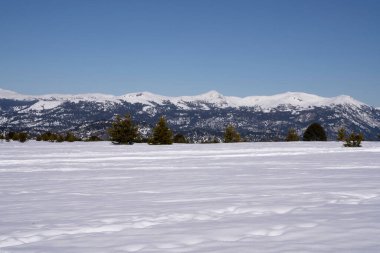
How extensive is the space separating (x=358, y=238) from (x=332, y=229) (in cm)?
59

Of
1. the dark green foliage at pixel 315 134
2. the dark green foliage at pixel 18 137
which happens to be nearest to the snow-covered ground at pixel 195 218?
the dark green foliage at pixel 18 137

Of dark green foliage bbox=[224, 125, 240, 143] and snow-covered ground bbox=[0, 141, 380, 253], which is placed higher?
dark green foliage bbox=[224, 125, 240, 143]

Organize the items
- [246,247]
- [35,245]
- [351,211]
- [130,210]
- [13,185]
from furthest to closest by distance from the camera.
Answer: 1. [13,185]
2. [130,210]
3. [351,211]
4. [35,245]
5. [246,247]

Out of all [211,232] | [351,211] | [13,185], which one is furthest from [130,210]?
[13,185]

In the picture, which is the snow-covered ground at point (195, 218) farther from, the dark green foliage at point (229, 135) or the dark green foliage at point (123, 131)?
the dark green foliage at point (229, 135)

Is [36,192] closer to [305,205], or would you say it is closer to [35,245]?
[35,245]

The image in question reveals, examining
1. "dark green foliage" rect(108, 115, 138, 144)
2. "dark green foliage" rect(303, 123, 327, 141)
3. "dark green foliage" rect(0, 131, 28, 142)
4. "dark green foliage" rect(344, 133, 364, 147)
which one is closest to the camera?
"dark green foliage" rect(344, 133, 364, 147)

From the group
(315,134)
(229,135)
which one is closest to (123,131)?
(229,135)

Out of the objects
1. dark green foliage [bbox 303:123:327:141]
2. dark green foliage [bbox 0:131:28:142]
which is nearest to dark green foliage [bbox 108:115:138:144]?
dark green foliage [bbox 0:131:28:142]

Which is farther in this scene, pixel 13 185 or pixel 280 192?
pixel 13 185

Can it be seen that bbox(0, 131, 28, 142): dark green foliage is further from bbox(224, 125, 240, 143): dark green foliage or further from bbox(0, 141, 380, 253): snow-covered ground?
bbox(0, 141, 380, 253): snow-covered ground

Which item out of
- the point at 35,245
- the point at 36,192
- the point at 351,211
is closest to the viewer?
the point at 35,245

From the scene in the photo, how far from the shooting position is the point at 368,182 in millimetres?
11578

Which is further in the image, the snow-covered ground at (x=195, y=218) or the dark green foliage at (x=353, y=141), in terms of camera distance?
the dark green foliage at (x=353, y=141)
